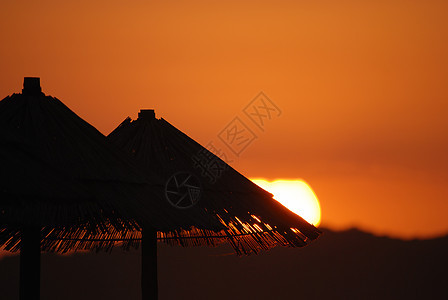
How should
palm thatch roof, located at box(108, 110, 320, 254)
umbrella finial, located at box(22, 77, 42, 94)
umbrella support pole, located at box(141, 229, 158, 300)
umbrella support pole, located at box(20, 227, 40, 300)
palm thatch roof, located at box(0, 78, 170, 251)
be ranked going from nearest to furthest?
palm thatch roof, located at box(0, 78, 170, 251), umbrella support pole, located at box(20, 227, 40, 300), umbrella finial, located at box(22, 77, 42, 94), palm thatch roof, located at box(108, 110, 320, 254), umbrella support pole, located at box(141, 229, 158, 300)

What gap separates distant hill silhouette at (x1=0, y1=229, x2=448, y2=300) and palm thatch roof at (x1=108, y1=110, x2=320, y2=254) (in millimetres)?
33510

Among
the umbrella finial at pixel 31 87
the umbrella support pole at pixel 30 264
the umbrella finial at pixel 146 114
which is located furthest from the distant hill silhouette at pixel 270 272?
the umbrella support pole at pixel 30 264

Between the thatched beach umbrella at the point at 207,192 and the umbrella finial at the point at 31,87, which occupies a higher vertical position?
the umbrella finial at the point at 31,87

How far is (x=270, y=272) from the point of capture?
55.1m

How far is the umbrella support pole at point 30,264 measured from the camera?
682 centimetres

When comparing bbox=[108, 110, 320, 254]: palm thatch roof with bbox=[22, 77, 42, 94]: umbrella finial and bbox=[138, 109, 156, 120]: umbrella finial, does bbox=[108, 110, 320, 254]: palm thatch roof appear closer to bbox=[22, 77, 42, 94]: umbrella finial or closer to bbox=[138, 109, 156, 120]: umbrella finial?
bbox=[138, 109, 156, 120]: umbrella finial

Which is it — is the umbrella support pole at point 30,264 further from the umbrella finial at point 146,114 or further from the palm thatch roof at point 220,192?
the umbrella finial at point 146,114

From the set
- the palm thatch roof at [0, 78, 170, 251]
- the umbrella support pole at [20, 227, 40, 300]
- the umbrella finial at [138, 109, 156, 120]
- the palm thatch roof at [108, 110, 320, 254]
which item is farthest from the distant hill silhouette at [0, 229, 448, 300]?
the umbrella support pole at [20, 227, 40, 300]

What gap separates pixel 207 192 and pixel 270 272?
47.1m

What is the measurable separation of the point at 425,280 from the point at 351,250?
234 inches

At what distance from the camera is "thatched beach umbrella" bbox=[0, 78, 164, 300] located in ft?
19.8

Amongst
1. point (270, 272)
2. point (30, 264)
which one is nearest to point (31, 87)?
point (30, 264)

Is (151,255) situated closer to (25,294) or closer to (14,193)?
(25,294)

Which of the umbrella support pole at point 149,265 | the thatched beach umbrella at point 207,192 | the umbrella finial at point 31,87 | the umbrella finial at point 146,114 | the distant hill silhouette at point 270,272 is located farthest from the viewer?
the distant hill silhouette at point 270,272
